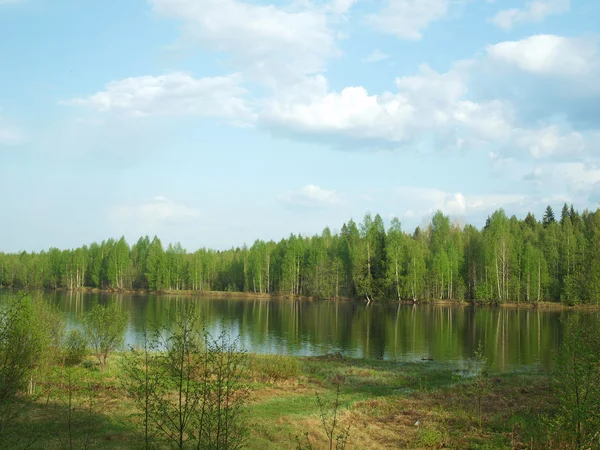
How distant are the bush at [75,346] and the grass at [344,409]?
0.67 meters

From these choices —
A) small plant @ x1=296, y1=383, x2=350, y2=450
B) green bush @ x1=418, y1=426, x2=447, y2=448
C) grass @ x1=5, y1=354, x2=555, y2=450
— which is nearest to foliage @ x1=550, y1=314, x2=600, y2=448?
grass @ x1=5, y1=354, x2=555, y2=450

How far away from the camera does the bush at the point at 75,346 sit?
22.8m

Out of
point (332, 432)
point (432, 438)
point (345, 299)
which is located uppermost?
point (332, 432)

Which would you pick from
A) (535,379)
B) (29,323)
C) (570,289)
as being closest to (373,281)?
(570,289)

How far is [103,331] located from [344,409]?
42.1 ft

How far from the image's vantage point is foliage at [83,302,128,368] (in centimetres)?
2334

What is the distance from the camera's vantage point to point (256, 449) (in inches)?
485

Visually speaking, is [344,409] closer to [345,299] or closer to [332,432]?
[332,432]

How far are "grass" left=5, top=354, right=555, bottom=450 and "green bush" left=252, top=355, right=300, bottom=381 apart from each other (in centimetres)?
4

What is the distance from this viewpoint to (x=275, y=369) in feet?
73.2

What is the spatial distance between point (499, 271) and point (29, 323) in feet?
282

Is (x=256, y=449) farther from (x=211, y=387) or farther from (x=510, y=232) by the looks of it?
(x=510, y=232)

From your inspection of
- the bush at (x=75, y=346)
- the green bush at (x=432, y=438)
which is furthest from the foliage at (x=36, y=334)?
the green bush at (x=432, y=438)

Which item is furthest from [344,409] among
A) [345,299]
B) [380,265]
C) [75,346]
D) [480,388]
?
[345,299]
